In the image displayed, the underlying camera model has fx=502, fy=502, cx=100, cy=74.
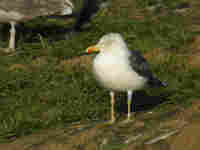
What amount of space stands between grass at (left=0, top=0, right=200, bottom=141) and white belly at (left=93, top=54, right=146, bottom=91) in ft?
3.62

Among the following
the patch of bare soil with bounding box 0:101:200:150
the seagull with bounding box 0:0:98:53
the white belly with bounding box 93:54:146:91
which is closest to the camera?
the patch of bare soil with bounding box 0:101:200:150

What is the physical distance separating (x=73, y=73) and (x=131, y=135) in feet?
11.5

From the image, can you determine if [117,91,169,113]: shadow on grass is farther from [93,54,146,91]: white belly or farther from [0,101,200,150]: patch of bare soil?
[93,54,146,91]: white belly

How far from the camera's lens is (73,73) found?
29.6ft

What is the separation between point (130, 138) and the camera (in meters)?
5.58

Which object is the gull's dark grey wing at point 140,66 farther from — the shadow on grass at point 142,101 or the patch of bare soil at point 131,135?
the shadow on grass at point 142,101

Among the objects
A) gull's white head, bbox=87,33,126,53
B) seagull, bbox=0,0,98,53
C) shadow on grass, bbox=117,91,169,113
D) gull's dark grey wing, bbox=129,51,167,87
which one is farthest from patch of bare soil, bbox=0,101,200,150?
seagull, bbox=0,0,98,53

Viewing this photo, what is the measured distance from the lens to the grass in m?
7.34

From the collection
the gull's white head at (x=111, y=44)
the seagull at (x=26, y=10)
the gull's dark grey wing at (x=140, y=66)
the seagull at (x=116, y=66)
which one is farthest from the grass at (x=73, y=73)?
the gull's white head at (x=111, y=44)

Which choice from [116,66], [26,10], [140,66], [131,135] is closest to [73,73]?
[26,10]

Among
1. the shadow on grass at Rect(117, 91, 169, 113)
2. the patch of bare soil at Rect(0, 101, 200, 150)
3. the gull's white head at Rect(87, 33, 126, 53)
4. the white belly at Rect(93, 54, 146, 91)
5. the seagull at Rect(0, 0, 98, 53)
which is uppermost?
Result: the seagull at Rect(0, 0, 98, 53)

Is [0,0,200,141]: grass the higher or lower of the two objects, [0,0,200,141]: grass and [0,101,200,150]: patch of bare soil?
the higher

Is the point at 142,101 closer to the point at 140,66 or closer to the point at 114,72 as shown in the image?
the point at 140,66

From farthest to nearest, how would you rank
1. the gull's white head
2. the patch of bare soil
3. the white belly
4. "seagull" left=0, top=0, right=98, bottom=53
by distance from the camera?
"seagull" left=0, top=0, right=98, bottom=53, the gull's white head, the white belly, the patch of bare soil
